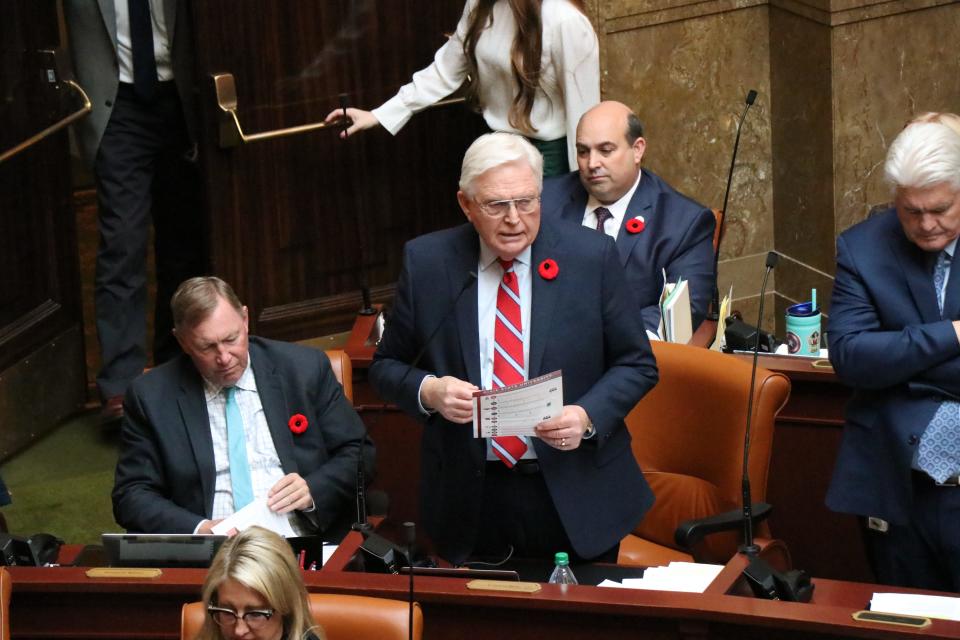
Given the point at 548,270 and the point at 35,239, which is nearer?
the point at 548,270

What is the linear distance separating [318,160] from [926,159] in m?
3.09

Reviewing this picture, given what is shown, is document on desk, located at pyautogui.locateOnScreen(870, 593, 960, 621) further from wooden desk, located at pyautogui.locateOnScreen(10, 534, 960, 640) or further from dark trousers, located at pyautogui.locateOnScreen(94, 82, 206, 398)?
dark trousers, located at pyautogui.locateOnScreen(94, 82, 206, 398)

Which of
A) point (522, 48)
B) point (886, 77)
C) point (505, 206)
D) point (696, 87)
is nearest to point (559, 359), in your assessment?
point (505, 206)

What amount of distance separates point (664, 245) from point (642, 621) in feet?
6.32

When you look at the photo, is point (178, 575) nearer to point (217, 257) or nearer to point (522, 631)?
point (522, 631)

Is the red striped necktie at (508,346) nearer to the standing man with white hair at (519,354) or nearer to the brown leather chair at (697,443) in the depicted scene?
the standing man with white hair at (519,354)

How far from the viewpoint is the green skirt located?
5703mm

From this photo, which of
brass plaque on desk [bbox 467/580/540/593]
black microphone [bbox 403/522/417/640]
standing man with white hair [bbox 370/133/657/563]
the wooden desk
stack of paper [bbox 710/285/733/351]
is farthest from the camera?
stack of paper [bbox 710/285/733/351]

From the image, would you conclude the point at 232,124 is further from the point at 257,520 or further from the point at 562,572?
the point at 562,572

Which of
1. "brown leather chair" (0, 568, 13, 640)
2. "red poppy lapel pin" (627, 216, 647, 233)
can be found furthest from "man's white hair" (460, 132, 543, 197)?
"red poppy lapel pin" (627, 216, 647, 233)

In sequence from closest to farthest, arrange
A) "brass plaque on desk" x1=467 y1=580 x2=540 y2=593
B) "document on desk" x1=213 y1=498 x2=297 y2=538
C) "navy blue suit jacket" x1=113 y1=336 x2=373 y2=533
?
"brass plaque on desk" x1=467 y1=580 x2=540 y2=593, "document on desk" x1=213 y1=498 x2=297 y2=538, "navy blue suit jacket" x1=113 y1=336 x2=373 y2=533

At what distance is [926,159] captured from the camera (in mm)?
3621

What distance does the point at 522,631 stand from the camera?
3494 mm

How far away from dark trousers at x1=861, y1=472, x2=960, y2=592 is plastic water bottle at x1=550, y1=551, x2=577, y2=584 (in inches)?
30.1
